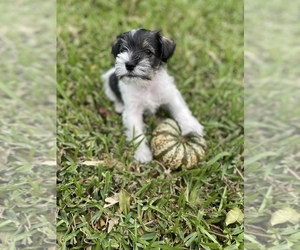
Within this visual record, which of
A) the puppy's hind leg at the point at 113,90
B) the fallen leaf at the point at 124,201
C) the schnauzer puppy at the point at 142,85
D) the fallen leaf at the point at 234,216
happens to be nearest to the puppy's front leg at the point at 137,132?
the schnauzer puppy at the point at 142,85

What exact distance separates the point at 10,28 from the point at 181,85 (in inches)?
76.1

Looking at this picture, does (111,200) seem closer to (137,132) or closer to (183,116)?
(137,132)

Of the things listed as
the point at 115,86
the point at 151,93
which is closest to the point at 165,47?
the point at 151,93

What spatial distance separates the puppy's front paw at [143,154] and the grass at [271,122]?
2.36 feet

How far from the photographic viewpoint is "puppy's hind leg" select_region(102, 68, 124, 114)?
362 centimetres

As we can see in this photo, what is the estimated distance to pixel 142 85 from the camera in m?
3.16

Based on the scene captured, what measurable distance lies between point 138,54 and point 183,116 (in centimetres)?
72

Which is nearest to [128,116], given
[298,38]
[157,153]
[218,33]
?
[157,153]

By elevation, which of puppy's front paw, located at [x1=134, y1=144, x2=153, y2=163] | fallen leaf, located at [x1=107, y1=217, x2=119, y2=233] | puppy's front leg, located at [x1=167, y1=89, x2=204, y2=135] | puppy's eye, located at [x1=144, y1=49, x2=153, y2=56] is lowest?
fallen leaf, located at [x1=107, y1=217, x2=119, y2=233]

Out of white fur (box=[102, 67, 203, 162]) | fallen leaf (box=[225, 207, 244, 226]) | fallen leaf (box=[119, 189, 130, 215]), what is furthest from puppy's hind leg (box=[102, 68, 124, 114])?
fallen leaf (box=[225, 207, 244, 226])

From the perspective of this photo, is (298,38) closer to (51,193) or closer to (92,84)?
(92,84)

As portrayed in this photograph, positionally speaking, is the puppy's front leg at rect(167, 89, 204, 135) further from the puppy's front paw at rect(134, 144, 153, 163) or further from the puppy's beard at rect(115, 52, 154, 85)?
the puppy's beard at rect(115, 52, 154, 85)

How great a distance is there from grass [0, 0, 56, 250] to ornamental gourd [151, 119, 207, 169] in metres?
0.76

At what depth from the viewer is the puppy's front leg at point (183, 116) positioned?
335 cm
